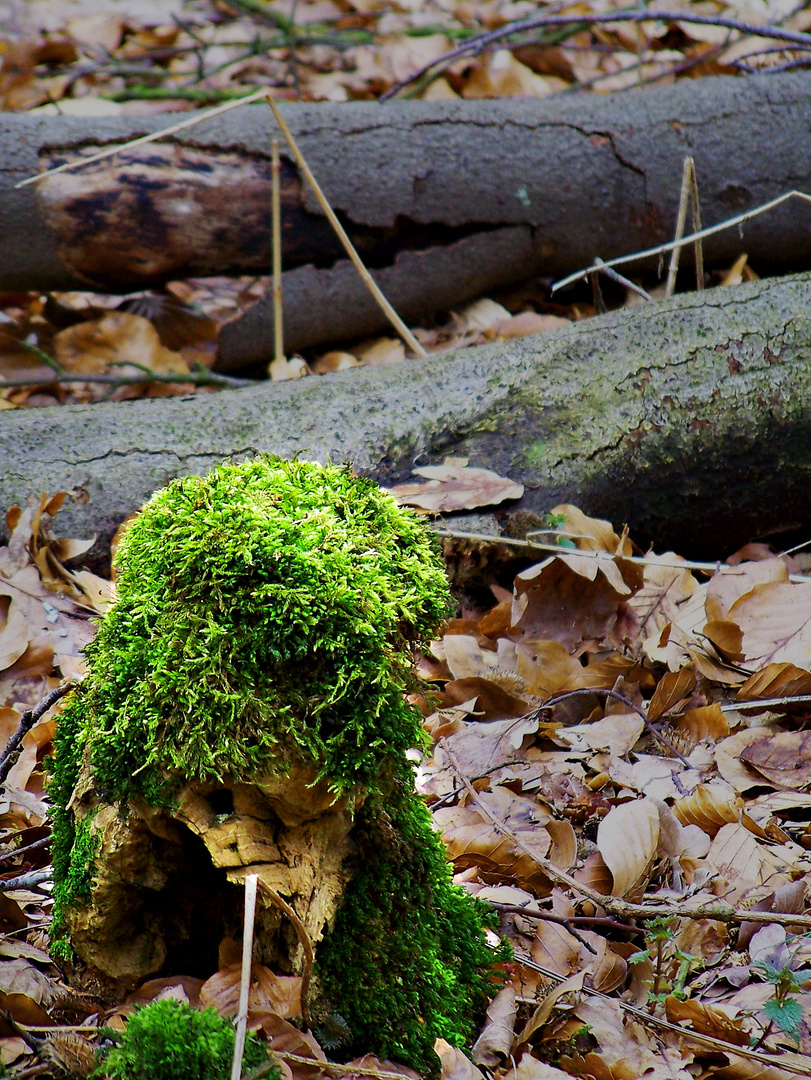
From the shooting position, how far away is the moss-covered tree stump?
1.20m

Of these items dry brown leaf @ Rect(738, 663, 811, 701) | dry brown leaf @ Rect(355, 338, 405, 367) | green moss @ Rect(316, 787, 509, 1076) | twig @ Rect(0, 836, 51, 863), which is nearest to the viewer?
green moss @ Rect(316, 787, 509, 1076)

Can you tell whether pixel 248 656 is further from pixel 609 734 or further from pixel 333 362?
pixel 333 362

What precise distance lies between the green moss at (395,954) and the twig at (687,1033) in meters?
0.21

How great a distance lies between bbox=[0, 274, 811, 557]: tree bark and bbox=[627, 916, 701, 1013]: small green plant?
1431mm

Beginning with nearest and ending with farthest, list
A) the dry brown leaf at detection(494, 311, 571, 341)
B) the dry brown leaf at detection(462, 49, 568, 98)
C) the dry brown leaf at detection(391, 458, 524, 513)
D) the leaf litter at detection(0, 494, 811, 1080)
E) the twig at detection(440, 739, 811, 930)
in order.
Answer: the leaf litter at detection(0, 494, 811, 1080), the twig at detection(440, 739, 811, 930), the dry brown leaf at detection(391, 458, 524, 513), the dry brown leaf at detection(494, 311, 571, 341), the dry brown leaf at detection(462, 49, 568, 98)

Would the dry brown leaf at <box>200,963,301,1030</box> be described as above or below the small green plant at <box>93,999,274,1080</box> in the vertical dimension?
below

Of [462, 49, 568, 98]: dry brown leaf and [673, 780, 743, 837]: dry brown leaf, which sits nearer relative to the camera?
[673, 780, 743, 837]: dry brown leaf

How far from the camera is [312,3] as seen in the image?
671cm

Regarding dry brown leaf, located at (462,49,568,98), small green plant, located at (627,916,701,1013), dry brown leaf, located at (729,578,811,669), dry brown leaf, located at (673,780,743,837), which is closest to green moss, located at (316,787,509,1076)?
small green plant, located at (627,916,701,1013)

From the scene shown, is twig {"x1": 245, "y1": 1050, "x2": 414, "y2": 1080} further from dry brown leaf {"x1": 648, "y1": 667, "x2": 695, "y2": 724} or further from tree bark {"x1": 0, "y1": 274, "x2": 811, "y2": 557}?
tree bark {"x1": 0, "y1": 274, "x2": 811, "y2": 557}

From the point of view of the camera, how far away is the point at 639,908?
1733 millimetres

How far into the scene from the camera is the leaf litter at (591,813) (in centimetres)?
147

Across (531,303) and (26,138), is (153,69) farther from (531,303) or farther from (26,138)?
(531,303)

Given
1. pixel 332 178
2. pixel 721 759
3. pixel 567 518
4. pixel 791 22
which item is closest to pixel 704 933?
pixel 721 759
